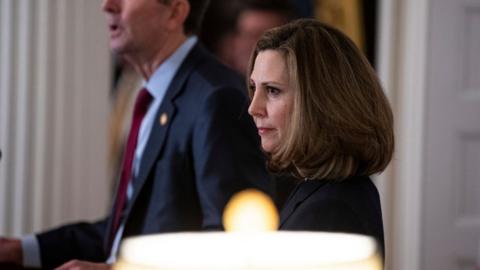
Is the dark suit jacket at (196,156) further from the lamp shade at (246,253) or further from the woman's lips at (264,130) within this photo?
the lamp shade at (246,253)

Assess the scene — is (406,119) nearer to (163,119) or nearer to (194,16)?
(194,16)

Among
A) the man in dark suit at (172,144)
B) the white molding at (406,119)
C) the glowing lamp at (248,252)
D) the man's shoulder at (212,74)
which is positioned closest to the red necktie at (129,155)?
the man in dark suit at (172,144)

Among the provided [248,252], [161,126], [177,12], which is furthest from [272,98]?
[177,12]

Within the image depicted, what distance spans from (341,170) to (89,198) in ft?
7.36

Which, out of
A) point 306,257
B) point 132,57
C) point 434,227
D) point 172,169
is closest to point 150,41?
point 132,57

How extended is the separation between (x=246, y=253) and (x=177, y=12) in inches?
53.4

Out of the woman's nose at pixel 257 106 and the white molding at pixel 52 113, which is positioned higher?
the woman's nose at pixel 257 106

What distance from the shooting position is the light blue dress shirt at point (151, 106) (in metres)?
1.89

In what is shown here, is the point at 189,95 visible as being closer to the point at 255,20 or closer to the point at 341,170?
the point at 341,170

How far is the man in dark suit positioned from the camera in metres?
1.70

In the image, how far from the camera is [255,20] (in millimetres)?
3947

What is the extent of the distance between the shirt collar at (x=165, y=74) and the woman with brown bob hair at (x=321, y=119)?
2.40 feet

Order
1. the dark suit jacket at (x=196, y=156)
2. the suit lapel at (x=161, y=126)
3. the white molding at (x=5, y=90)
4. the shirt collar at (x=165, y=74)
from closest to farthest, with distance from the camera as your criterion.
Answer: the dark suit jacket at (x=196, y=156) < the suit lapel at (x=161, y=126) < the shirt collar at (x=165, y=74) < the white molding at (x=5, y=90)

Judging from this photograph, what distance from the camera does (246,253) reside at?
0.67 meters
